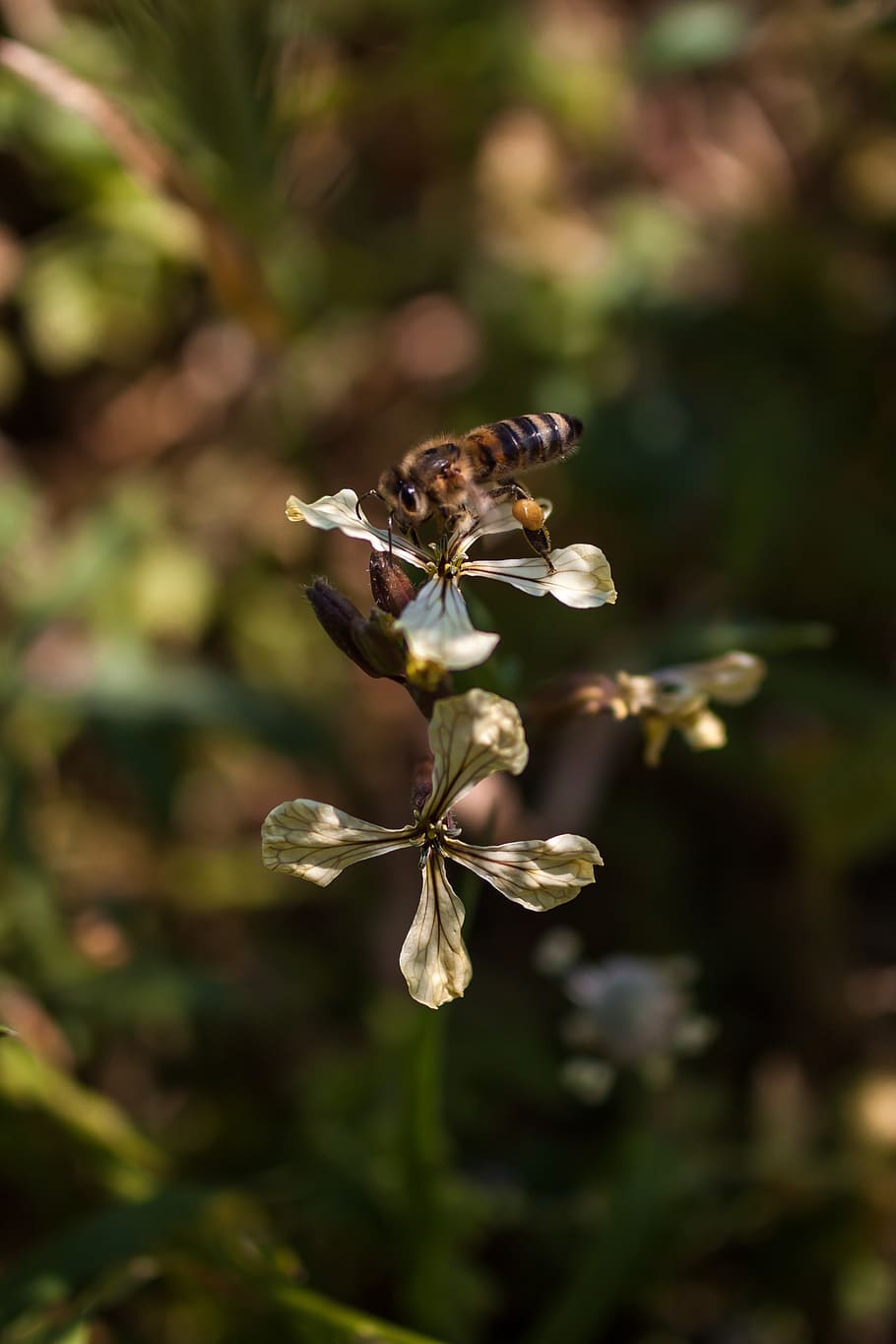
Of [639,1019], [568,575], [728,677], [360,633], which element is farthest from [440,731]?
[639,1019]

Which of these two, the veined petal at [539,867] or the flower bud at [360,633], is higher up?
the flower bud at [360,633]

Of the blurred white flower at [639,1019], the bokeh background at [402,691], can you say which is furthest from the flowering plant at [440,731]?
the blurred white flower at [639,1019]

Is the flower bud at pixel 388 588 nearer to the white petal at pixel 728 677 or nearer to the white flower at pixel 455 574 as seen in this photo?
the white flower at pixel 455 574

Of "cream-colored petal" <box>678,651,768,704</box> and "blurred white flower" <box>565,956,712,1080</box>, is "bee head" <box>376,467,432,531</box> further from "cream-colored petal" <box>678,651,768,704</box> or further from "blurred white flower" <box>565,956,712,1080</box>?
"blurred white flower" <box>565,956,712,1080</box>

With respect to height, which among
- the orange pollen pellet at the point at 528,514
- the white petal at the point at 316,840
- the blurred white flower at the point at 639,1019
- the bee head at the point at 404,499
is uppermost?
the bee head at the point at 404,499

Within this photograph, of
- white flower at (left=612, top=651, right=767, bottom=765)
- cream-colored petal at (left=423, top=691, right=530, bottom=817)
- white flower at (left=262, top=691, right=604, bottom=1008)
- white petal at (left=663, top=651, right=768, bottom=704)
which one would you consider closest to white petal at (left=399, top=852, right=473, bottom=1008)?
white flower at (left=262, top=691, right=604, bottom=1008)

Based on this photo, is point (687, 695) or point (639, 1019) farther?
point (639, 1019)

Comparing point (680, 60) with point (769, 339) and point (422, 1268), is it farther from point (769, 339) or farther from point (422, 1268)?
point (422, 1268)

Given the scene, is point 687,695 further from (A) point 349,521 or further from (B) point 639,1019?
(B) point 639,1019
